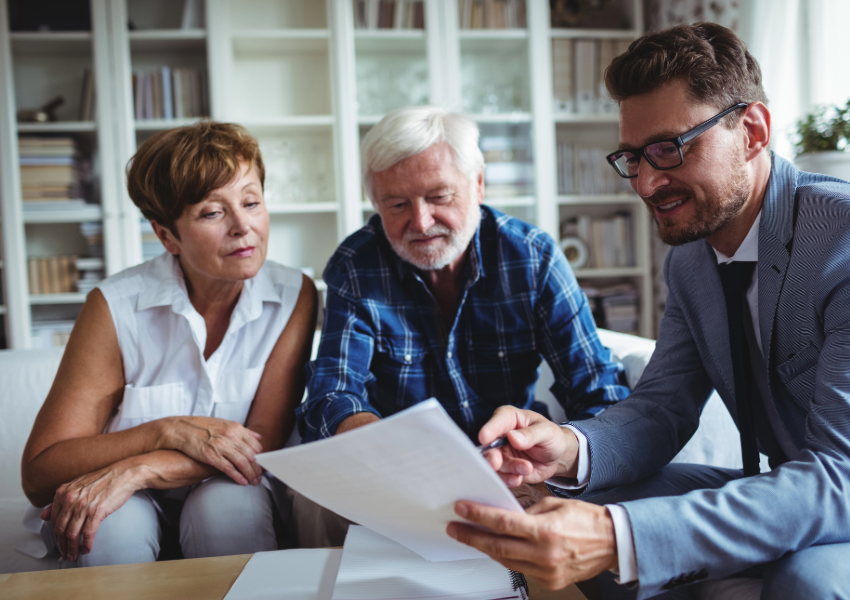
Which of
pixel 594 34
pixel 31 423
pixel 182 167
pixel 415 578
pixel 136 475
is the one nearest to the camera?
pixel 415 578

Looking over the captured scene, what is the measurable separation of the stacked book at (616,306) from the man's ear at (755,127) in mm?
2315

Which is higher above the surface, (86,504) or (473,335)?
(473,335)

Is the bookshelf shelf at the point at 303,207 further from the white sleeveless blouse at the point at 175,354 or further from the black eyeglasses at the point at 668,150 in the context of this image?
the black eyeglasses at the point at 668,150

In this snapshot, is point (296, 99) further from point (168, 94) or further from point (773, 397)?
point (773, 397)

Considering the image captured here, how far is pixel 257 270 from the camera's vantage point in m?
1.36

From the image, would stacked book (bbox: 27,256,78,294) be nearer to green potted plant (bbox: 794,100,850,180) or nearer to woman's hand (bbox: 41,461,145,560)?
woman's hand (bbox: 41,461,145,560)

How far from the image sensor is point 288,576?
824 millimetres

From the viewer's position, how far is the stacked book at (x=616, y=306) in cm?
322

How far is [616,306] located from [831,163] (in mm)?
1626

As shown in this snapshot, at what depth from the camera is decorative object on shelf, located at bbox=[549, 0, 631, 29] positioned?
313 cm

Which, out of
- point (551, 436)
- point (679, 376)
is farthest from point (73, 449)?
point (679, 376)

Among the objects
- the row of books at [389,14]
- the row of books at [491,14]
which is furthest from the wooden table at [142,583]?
the row of books at [491,14]

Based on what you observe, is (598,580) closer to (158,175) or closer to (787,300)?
(787,300)

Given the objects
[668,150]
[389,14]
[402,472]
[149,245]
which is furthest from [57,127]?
[402,472]
